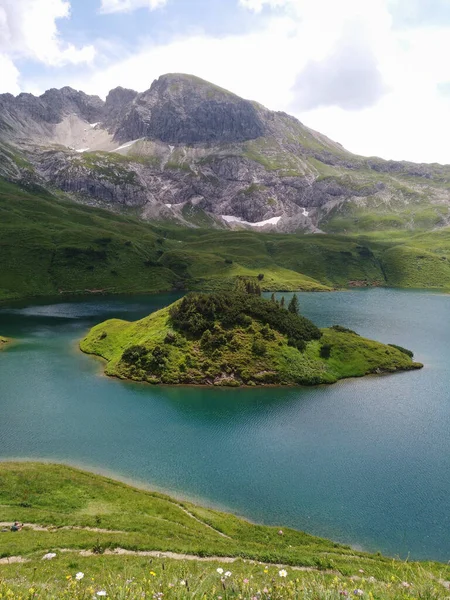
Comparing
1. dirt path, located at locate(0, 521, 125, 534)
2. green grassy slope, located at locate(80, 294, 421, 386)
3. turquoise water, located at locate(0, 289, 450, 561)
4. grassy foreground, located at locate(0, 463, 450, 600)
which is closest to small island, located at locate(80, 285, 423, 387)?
green grassy slope, located at locate(80, 294, 421, 386)

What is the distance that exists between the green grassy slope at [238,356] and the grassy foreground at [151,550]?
36.6 meters

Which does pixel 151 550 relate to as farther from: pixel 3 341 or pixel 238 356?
pixel 3 341

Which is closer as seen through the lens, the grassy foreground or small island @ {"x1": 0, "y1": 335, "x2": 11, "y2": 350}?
the grassy foreground

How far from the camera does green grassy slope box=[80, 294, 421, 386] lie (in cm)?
8081

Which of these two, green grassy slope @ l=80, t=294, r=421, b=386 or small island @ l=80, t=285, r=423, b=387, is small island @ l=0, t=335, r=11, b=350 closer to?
small island @ l=80, t=285, r=423, b=387

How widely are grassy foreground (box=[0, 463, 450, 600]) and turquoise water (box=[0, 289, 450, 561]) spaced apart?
4.95 metres

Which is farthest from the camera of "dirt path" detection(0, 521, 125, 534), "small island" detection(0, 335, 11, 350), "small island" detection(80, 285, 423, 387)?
"small island" detection(0, 335, 11, 350)

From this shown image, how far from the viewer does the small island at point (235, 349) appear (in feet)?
266

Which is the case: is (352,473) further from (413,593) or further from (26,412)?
(26,412)

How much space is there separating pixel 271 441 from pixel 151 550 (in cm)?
3060

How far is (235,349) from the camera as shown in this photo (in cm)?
8525

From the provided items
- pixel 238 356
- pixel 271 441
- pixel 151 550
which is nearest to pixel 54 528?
pixel 151 550

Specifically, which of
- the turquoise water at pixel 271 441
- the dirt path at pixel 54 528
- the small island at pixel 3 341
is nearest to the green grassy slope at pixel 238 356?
the turquoise water at pixel 271 441

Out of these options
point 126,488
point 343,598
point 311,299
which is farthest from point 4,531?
point 311,299
